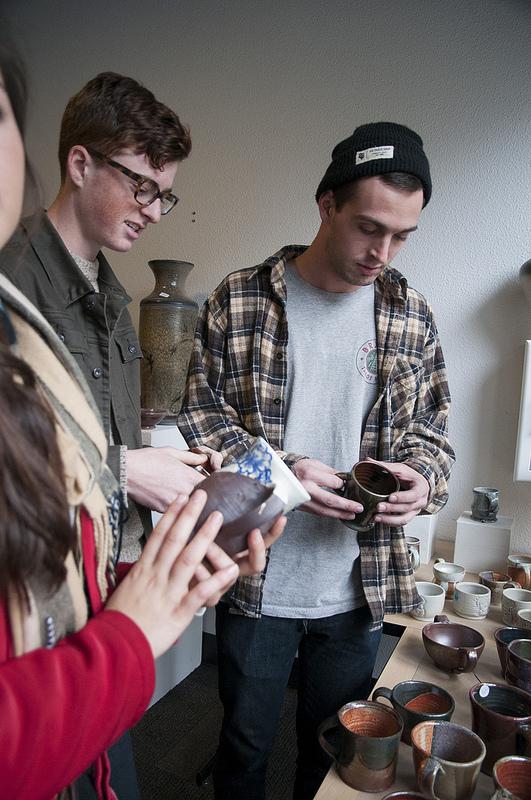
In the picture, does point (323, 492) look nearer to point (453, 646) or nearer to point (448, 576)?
point (453, 646)

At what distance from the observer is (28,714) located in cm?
45

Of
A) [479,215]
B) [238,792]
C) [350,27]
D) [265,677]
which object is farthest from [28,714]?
[350,27]

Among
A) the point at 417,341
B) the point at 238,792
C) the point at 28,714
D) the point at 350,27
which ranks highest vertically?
the point at 350,27

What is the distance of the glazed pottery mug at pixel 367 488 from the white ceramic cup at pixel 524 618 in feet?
1.57

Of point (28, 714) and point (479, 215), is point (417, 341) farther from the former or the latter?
point (28, 714)

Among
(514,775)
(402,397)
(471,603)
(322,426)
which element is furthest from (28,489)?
(471,603)

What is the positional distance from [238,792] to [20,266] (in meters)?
1.32

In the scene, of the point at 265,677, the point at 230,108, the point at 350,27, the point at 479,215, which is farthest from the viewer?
the point at 230,108

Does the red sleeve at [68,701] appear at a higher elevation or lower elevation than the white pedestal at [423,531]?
higher

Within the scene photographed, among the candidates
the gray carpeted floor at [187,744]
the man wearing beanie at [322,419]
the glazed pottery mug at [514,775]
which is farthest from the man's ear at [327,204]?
Result: the gray carpeted floor at [187,744]

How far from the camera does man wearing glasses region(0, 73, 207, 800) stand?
3.79 ft

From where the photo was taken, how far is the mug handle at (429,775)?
83 cm

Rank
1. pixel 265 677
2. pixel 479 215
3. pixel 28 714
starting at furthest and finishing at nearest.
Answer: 1. pixel 479 215
2. pixel 265 677
3. pixel 28 714

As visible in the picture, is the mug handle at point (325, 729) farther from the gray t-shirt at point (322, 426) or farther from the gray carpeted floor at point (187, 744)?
the gray carpeted floor at point (187, 744)
